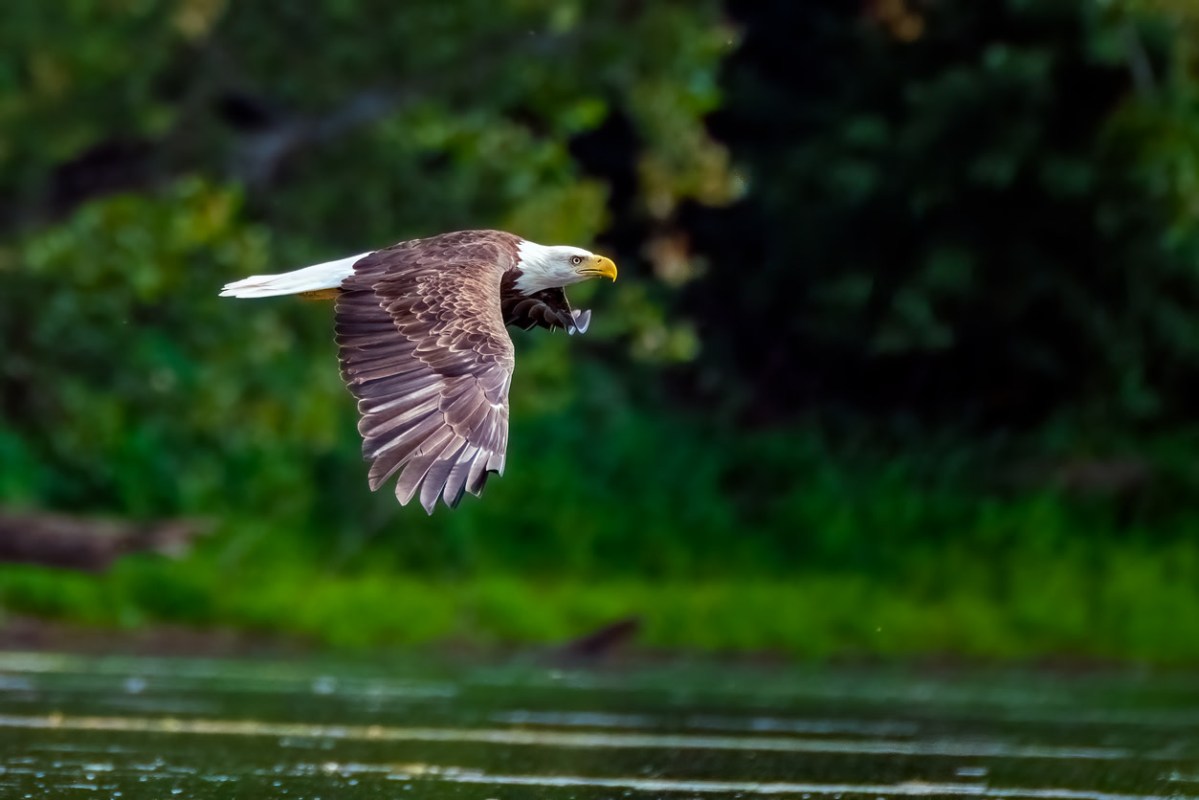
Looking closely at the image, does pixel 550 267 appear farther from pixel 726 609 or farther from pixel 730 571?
pixel 730 571

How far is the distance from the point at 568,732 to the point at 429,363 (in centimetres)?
446

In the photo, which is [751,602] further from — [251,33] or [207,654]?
[251,33]

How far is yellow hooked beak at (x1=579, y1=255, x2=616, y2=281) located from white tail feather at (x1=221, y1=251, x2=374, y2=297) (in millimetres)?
1055

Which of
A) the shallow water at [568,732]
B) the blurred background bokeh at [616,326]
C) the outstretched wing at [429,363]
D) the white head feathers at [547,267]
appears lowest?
the shallow water at [568,732]

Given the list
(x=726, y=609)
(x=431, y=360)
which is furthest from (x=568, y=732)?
(x=726, y=609)

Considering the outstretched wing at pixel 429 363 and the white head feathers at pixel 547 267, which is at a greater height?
the white head feathers at pixel 547 267

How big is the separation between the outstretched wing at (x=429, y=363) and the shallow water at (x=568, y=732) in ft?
6.44

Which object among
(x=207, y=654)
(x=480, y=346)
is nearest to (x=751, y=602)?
(x=207, y=654)

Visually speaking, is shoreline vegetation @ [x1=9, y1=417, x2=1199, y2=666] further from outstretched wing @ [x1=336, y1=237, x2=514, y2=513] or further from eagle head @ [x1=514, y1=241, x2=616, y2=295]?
outstretched wing @ [x1=336, y1=237, x2=514, y2=513]

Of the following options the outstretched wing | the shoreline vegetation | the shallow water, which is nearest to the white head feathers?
the outstretched wing

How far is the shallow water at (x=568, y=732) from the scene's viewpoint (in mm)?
10875

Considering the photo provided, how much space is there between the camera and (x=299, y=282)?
9.92 metres

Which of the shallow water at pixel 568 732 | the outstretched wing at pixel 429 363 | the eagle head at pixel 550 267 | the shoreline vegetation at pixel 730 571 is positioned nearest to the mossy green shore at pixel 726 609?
the shoreline vegetation at pixel 730 571

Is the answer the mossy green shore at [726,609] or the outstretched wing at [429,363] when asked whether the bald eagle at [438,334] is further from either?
the mossy green shore at [726,609]
